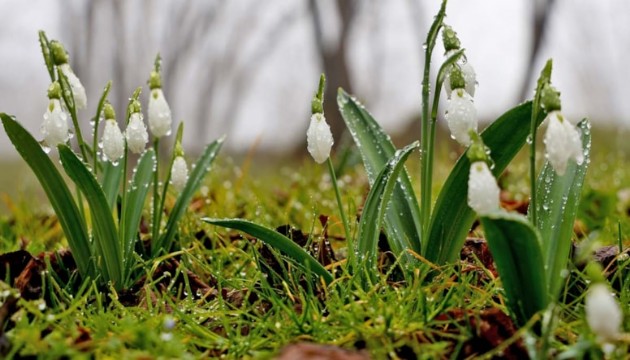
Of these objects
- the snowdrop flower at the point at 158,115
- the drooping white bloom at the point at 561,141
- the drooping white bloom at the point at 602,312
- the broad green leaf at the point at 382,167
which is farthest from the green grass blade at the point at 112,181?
the drooping white bloom at the point at 602,312

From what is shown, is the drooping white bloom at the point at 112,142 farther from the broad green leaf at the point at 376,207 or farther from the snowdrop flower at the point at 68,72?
the broad green leaf at the point at 376,207

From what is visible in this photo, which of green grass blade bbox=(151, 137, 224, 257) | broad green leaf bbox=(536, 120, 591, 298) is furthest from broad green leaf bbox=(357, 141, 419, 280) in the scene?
green grass blade bbox=(151, 137, 224, 257)

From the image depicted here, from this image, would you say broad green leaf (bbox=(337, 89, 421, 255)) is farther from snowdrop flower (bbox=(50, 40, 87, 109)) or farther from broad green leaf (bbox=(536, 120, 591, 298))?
snowdrop flower (bbox=(50, 40, 87, 109))

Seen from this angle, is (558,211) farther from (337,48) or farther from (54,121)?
(337,48)

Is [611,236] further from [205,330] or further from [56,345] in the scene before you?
[56,345]

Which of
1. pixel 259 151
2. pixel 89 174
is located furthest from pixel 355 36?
pixel 89 174

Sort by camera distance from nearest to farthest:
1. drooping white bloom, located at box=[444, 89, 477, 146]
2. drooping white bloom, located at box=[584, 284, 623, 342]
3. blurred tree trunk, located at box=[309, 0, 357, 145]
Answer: drooping white bloom, located at box=[584, 284, 623, 342] < drooping white bloom, located at box=[444, 89, 477, 146] < blurred tree trunk, located at box=[309, 0, 357, 145]

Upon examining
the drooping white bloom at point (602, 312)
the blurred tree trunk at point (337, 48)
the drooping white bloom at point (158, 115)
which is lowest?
the drooping white bloom at point (602, 312)
